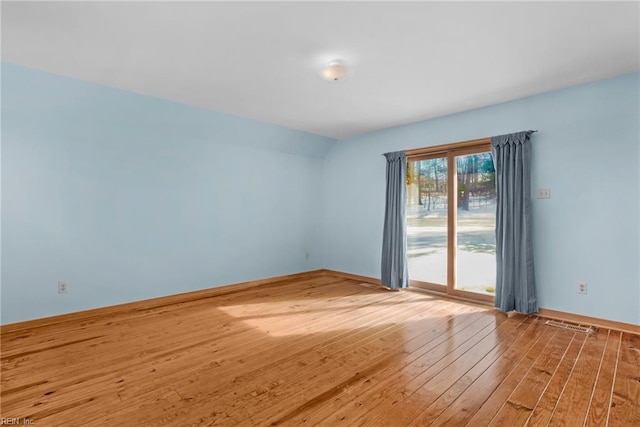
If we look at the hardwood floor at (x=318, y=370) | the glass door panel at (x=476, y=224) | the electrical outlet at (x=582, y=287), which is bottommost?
the hardwood floor at (x=318, y=370)

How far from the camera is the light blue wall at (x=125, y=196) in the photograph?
10.3ft

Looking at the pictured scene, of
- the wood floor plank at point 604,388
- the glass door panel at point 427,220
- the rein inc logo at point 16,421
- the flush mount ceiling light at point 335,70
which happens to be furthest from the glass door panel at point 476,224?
the rein inc logo at point 16,421

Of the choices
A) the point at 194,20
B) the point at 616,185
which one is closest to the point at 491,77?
the point at 616,185

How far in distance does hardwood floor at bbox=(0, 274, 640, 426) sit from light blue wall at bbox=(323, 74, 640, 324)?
45 centimetres

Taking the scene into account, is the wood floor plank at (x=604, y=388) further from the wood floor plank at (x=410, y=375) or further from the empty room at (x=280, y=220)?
the wood floor plank at (x=410, y=375)

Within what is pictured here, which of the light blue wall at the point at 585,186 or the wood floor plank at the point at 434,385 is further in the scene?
the light blue wall at the point at 585,186

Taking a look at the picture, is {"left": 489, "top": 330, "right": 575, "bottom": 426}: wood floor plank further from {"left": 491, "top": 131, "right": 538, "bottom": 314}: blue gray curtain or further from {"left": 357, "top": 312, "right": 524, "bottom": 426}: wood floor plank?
{"left": 491, "top": 131, "right": 538, "bottom": 314}: blue gray curtain

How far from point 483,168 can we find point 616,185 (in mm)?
1326

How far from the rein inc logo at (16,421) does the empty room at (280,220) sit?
0.05ft

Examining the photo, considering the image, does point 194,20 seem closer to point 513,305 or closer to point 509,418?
point 509,418

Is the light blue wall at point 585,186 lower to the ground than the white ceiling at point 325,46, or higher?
lower

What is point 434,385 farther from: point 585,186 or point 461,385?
point 585,186

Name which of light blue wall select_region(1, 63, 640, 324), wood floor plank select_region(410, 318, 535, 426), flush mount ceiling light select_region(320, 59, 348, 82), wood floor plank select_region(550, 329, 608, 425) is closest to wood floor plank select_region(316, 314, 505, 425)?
wood floor plank select_region(410, 318, 535, 426)

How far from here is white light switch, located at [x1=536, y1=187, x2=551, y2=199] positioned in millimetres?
3525
